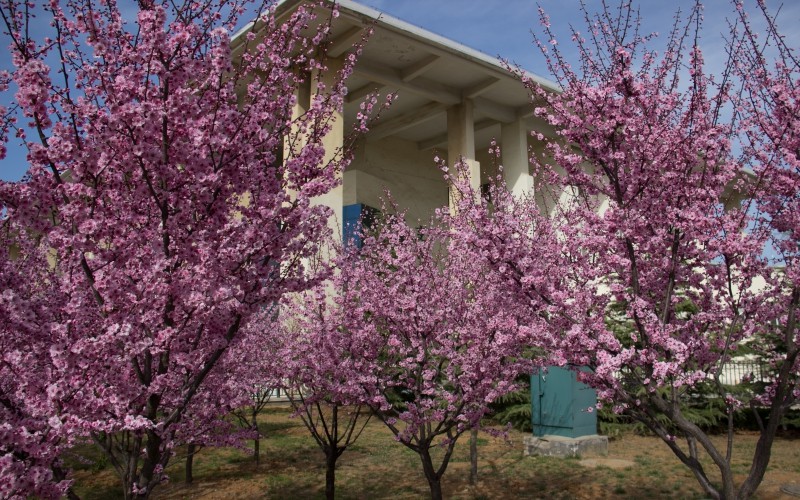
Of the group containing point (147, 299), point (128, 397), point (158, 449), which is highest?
point (147, 299)

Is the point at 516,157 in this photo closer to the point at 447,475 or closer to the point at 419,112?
the point at 419,112

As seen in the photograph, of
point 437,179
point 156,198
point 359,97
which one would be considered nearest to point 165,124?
point 156,198

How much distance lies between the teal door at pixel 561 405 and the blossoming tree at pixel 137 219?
8413 millimetres

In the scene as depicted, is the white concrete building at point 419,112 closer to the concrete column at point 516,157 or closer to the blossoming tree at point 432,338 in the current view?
the concrete column at point 516,157

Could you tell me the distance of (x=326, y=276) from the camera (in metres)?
4.62

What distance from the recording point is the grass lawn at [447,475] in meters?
8.82

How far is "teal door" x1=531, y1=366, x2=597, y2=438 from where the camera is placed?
37.5ft

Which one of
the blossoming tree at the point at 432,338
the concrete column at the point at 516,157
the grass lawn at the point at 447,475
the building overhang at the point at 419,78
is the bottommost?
the grass lawn at the point at 447,475

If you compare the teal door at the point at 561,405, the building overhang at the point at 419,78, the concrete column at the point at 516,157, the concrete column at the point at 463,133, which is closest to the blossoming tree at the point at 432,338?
the teal door at the point at 561,405

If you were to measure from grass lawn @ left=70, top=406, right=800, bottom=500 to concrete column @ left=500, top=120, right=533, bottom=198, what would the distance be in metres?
14.6

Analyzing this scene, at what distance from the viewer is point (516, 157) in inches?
1035

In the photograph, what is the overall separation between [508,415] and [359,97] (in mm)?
14676

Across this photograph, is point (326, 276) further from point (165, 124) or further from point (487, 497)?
point (487, 497)

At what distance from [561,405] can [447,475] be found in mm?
2820
